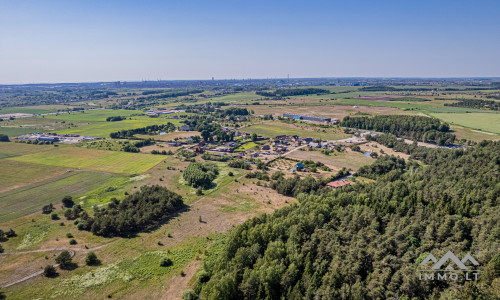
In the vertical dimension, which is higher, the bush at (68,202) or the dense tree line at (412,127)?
the dense tree line at (412,127)

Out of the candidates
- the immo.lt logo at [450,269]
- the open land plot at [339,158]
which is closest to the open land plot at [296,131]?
the open land plot at [339,158]

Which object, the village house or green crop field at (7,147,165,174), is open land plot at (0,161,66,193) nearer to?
green crop field at (7,147,165,174)

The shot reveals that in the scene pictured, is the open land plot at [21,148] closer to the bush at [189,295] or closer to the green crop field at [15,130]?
the green crop field at [15,130]

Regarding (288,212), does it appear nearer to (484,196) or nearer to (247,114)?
(484,196)

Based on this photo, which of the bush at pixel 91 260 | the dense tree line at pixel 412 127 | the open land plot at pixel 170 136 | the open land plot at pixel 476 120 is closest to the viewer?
the bush at pixel 91 260

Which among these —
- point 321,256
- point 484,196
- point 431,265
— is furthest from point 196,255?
point 484,196
